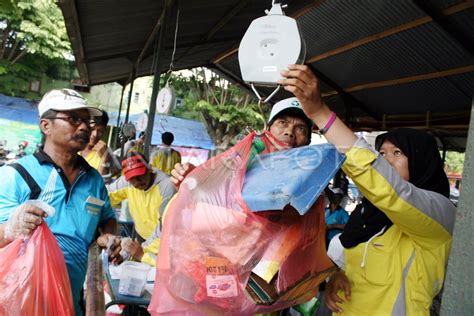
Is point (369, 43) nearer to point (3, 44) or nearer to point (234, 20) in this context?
point (234, 20)

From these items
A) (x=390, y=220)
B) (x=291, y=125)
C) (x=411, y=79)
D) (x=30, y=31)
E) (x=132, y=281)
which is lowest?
(x=132, y=281)

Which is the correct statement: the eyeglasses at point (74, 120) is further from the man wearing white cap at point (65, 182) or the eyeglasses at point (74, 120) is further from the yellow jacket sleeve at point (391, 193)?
the yellow jacket sleeve at point (391, 193)

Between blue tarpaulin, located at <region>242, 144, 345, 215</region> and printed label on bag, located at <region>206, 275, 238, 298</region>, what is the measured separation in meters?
0.21

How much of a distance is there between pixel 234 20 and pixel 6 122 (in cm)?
1598

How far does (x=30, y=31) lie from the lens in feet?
49.7

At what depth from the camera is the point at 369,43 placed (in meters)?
4.52

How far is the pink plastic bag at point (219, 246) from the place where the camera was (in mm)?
1109

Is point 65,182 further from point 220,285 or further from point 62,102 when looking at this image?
point 220,285

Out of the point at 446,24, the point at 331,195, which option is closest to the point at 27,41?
the point at 446,24

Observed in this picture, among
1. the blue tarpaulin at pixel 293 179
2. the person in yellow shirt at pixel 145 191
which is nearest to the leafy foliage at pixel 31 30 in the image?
the person in yellow shirt at pixel 145 191

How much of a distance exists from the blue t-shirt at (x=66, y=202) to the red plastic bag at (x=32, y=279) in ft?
0.81

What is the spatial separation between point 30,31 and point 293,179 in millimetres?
17052

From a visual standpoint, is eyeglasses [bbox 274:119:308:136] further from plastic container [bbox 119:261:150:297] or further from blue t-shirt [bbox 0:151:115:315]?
plastic container [bbox 119:261:150:297]

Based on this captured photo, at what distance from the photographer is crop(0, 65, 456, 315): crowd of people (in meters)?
1.23
